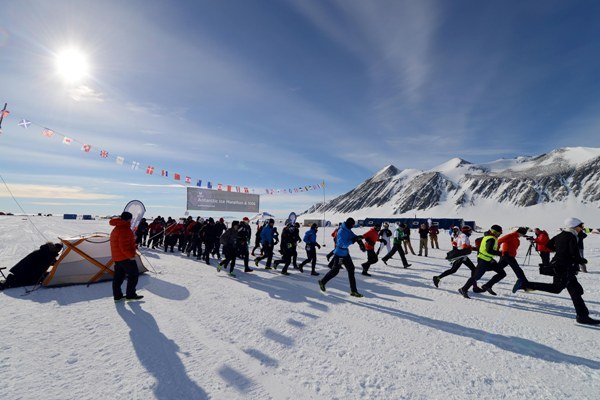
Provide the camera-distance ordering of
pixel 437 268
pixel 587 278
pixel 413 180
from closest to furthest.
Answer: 1. pixel 587 278
2. pixel 437 268
3. pixel 413 180

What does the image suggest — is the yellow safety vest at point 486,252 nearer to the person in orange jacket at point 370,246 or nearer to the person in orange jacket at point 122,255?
the person in orange jacket at point 370,246

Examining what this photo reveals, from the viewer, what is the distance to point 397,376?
326 cm

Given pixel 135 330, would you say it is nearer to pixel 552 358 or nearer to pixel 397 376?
pixel 397 376

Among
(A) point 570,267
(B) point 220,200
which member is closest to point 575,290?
(A) point 570,267

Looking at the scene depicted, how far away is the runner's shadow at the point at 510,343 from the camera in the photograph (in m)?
3.71

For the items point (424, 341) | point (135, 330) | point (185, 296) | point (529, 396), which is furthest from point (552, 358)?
point (185, 296)

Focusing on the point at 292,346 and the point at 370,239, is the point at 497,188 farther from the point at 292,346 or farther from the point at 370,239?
the point at 292,346

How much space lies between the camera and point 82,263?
24.5 ft

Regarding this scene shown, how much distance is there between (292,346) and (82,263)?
6.56m

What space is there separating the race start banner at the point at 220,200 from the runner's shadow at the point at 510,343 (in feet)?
69.1

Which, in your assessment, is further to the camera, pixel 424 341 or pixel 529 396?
pixel 424 341

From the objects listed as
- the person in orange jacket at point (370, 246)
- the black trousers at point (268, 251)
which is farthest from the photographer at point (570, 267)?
the black trousers at point (268, 251)

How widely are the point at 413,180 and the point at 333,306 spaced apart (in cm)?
19574

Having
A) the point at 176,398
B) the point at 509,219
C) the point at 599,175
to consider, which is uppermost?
the point at 599,175
